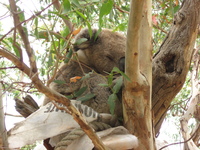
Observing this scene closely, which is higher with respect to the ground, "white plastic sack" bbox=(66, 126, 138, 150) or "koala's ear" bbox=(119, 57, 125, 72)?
"koala's ear" bbox=(119, 57, 125, 72)

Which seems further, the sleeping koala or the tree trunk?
the sleeping koala

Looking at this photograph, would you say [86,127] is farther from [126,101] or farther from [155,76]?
[155,76]

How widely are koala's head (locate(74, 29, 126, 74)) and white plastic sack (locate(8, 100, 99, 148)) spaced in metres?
0.65

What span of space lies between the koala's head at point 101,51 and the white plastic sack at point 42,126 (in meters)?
0.65

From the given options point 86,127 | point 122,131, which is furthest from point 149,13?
point 86,127

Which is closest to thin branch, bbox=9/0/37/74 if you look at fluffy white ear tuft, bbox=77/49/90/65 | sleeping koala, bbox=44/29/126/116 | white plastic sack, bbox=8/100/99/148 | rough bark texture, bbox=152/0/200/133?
white plastic sack, bbox=8/100/99/148

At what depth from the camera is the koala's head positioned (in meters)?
1.94

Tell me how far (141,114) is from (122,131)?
0.43ft

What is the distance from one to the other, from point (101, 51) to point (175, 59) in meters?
0.74

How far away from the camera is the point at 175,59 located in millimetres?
1405

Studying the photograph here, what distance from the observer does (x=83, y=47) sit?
6.42 feet

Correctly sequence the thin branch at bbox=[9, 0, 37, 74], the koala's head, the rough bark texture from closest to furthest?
1. the thin branch at bbox=[9, 0, 37, 74]
2. the rough bark texture
3. the koala's head

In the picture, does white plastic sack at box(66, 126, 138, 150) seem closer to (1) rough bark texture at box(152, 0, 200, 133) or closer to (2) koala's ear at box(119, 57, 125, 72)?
(1) rough bark texture at box(152, 0, 200, 133)

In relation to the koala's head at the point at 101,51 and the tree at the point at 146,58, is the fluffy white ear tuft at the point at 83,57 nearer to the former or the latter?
the koala's head at the point at 101,51
